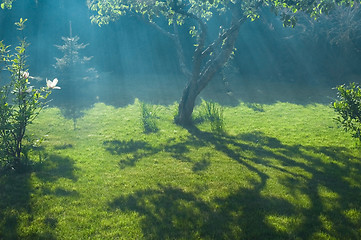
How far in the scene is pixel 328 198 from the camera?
6047mm

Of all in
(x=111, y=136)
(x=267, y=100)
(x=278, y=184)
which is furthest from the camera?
(x=267, y=100)

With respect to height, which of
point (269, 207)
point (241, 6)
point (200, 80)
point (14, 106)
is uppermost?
point (241, 6)

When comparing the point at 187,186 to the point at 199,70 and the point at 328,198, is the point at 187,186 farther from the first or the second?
the point at 199,70

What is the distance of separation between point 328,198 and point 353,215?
707 millimetres

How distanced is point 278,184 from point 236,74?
1868cm

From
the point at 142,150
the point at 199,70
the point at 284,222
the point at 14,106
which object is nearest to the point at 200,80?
the point at 199,70

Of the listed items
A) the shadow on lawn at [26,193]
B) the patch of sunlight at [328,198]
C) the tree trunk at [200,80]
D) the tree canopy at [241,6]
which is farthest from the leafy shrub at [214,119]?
the shadow on lawn at [26,193]

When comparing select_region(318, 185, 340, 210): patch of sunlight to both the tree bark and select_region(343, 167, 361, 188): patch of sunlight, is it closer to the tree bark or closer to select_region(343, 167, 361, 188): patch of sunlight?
select_region(343, 167, 361, 188): patch of sunlight

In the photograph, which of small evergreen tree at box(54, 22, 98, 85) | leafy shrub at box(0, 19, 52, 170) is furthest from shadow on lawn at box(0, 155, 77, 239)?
small evergreen tree at box(54, 22, 98, 85)

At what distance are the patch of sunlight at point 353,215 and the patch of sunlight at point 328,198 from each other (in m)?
0.25

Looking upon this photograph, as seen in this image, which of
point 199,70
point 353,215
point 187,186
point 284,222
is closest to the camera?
point 284,222

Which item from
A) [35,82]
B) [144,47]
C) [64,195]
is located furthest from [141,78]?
[64,195]

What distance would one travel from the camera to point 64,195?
618cm

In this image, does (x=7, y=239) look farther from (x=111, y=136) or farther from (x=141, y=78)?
(x=141, y=78)
